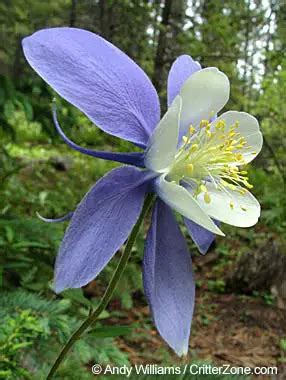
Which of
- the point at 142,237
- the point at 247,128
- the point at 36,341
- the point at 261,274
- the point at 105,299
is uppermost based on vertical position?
the point at 247,128

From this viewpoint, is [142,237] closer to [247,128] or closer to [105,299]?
[247,128]

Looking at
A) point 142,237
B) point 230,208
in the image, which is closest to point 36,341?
point 230,208

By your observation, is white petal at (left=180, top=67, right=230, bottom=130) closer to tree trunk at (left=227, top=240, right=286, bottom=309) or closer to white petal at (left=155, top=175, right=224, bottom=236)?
white petal at (left=155, top=175, right=224, bottom=236)

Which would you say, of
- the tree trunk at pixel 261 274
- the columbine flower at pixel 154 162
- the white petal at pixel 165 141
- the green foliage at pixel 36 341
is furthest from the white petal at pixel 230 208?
the tree trunk at pixel 261 274

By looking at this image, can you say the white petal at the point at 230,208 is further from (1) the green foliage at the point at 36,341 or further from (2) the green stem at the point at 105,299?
(1) the green foliage at the point at 36,341

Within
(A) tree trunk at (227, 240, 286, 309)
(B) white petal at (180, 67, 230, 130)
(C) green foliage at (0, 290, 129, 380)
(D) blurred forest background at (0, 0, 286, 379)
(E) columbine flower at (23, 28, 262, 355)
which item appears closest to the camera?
(E) columbine flower at (23, 28, 262, 355)

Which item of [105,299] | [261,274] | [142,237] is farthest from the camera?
[261,274]

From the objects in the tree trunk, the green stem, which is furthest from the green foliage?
the tree trunk
